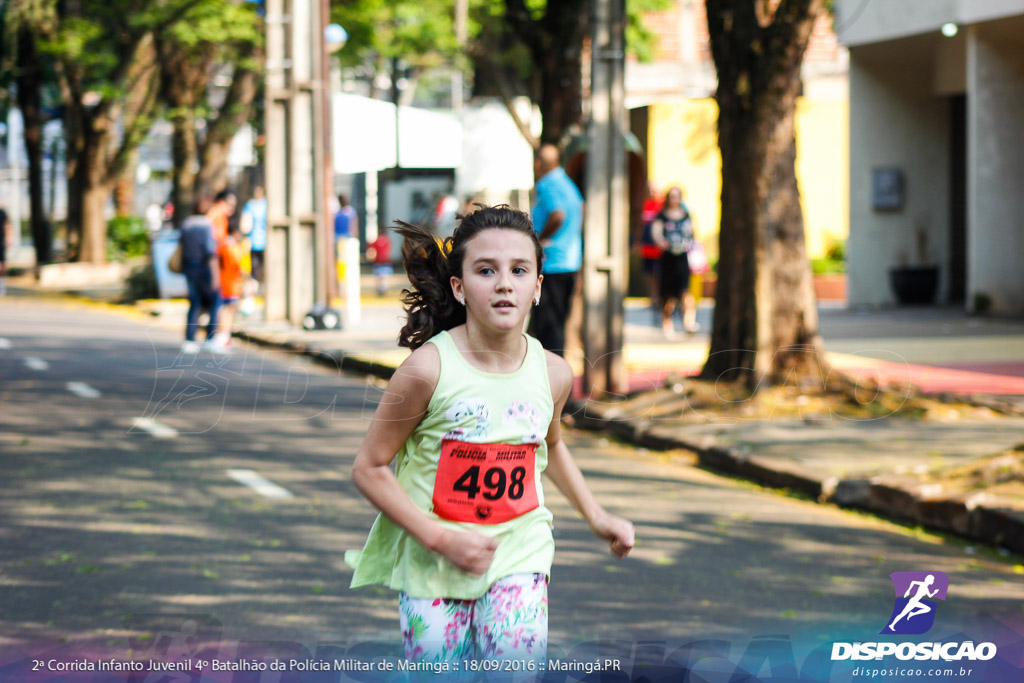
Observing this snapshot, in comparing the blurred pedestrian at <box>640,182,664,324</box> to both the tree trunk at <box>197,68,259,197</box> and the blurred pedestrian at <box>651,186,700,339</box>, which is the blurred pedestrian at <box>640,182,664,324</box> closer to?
the blurred pedestrian at <box>651,186,700,339</box>

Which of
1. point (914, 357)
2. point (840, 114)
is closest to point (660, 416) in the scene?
point (914, 357)

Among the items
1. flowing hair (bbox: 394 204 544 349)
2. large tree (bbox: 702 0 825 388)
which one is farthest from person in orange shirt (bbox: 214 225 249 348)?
flowing hair (bbox: 394 204 544 349)

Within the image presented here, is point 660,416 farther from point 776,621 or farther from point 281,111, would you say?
point 281,111

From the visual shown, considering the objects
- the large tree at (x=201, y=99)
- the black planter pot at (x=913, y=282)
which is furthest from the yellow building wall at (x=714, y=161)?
the large tree at (x=201, y=99)

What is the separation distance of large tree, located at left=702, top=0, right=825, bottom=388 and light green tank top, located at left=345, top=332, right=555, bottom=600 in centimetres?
827

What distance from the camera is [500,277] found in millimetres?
3266

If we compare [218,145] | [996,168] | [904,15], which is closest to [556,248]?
[996,168]

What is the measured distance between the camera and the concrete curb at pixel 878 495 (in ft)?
24.2

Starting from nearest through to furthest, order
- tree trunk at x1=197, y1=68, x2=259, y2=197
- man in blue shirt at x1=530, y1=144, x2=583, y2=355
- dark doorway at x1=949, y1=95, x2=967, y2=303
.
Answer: man in blue shirt at x1=530, y1=144, x2=583, y2=355 → dark doorway at x1=949, y1=95, x2=967, y2=303 → tree trunk at x1=197, y1=68, x2=259, y2=197

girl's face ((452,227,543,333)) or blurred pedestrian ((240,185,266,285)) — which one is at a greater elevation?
blurred pedestrian ((240,185,266,285))

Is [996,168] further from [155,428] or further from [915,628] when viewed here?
[915,628]

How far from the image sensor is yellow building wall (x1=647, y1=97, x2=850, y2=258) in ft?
89.7

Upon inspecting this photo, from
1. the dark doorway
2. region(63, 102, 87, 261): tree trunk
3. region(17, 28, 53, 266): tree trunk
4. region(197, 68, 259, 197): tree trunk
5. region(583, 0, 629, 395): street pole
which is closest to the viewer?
region(583, 0, 629, 395): street pole

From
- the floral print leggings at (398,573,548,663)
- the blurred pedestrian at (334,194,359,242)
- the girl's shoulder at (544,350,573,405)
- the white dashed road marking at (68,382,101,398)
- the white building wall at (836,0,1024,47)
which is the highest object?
the white building wall at (836,0,1024,47)
